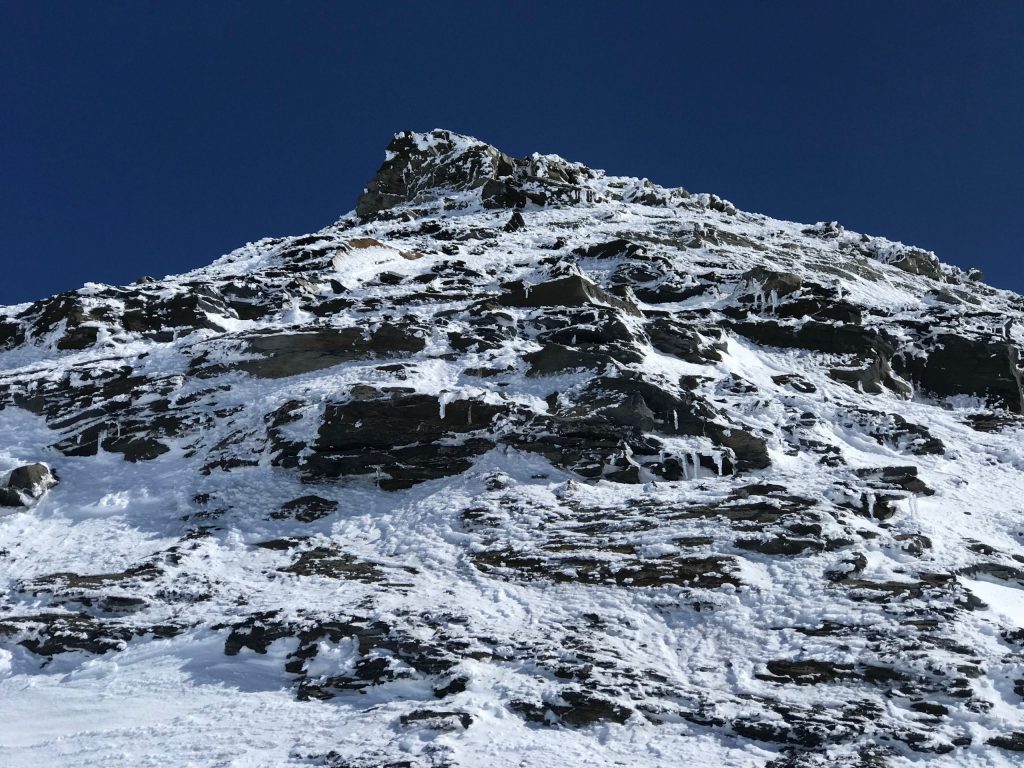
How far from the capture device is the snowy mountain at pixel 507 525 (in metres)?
13.3

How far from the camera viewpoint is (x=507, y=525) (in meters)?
20.4

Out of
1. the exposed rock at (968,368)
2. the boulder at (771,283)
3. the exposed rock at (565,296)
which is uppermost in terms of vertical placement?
the boulder at (771,283)

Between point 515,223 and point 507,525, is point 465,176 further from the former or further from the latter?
point 507,525

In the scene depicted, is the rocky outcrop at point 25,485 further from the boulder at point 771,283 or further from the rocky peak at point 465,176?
the rocky peak at point 465,176

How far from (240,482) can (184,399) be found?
6427mm

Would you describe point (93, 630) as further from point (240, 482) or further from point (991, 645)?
point (991, 645)

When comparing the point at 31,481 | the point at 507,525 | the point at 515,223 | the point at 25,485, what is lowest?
the point at 507,525

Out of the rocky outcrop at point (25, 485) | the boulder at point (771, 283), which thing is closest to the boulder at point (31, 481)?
the rocky outcrop at point (25, 485)

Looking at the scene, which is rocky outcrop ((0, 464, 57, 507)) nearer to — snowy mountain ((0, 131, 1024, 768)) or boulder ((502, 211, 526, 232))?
snowy mountain ((0, 131, 1024, 768))

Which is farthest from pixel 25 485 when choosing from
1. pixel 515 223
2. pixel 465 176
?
pixel 465 176

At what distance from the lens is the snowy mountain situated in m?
13.3

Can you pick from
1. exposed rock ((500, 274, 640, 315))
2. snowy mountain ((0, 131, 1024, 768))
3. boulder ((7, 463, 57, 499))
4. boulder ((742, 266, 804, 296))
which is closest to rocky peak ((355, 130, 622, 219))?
snowy mountain ((0, 131, 1024, 768))

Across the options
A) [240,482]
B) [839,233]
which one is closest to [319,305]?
[240,482]

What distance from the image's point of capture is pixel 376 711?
13.5 meters
